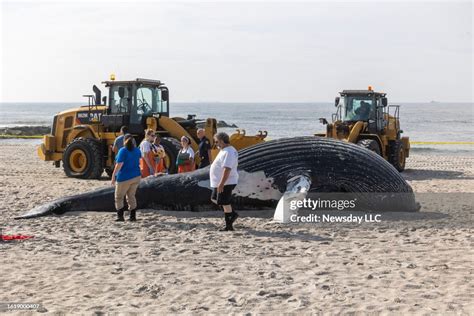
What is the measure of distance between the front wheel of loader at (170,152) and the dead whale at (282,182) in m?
5.61

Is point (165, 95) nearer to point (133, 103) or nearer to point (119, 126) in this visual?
point (133, 103)

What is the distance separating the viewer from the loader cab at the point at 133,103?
1850 centimetres

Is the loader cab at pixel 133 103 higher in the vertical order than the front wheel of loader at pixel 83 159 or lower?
higher

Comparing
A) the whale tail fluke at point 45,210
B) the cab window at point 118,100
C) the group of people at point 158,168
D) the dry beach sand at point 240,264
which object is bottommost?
the dry beach sand at point 240,264

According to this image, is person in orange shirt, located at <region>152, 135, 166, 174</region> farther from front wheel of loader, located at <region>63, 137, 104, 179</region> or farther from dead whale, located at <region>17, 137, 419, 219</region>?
front wheel of loader, located at <region>63, 137, 104, 179</region>

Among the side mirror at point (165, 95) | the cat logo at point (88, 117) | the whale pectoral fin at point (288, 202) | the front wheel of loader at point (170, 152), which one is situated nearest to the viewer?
the whale pectoral fin at point (288, 202)

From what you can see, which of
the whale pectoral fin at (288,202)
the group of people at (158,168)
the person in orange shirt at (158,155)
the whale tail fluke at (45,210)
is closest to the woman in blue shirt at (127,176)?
the group of people at (158,168)

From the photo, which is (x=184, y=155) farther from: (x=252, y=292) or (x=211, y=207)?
(x=252, y=292)

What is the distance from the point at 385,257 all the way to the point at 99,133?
1268 centimetres

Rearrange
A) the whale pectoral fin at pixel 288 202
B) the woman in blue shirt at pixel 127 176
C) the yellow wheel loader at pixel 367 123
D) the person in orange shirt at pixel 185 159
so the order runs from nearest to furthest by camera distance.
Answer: the whale pectoral fin at pixel 288 202
the woman in blue shirt at pixel 127 176
the person in orange shirt at pixel 185 159
the yellow wheel loader at pixel 367 123

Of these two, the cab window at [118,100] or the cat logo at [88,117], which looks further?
the cat logo at [88,117]

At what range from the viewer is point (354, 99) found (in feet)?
69.1

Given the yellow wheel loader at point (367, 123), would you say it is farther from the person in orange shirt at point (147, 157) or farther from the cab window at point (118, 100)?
the person in orange shirt at point (147, 157)

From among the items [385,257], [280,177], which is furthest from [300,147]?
[385,257]
